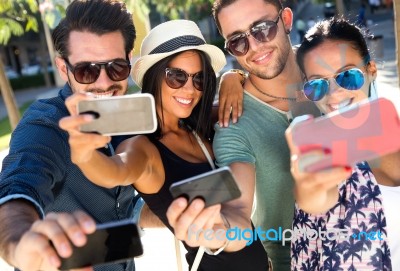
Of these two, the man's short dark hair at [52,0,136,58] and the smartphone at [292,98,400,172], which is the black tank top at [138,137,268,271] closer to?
the man's short dark hair at [52,0,136,58]

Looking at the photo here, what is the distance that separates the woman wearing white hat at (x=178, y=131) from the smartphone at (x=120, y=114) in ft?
1.44

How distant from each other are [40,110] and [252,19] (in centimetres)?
108

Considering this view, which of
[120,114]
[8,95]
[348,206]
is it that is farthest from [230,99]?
[8,95]

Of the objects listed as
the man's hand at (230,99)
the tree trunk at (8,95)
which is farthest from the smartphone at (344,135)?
the tree trunk at (8,95)

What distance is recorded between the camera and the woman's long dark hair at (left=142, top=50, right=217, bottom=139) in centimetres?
235

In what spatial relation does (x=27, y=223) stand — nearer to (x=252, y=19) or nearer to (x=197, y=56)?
(x=197, y=56)

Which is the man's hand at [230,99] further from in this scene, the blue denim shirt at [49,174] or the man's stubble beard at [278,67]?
the blue denim shirt at [49,174]

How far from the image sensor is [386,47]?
17797mm

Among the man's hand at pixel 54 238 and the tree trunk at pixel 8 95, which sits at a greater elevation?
the man's hand at pixel 54 238

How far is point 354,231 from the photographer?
1.69 m

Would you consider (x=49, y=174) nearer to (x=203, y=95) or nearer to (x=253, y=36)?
(x=203, y=95)

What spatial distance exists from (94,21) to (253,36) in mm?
759

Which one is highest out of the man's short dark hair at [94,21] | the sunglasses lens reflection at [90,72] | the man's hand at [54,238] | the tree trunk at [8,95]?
the man's short dark hair at [94,21]

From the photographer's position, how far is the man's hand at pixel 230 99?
226 centimetres
